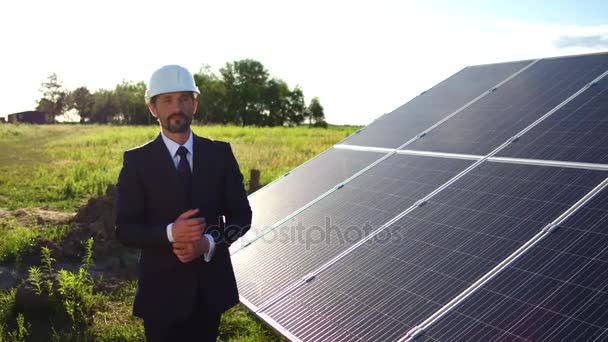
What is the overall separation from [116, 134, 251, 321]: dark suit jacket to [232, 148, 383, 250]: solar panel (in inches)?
151

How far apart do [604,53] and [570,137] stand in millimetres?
2532

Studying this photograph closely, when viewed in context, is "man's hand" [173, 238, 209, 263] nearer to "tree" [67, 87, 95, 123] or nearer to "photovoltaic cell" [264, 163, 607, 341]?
"photovoltaic cell" [264, 163, 607, 341]

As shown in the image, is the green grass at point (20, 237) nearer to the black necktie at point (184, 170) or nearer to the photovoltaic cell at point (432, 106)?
the photovoltaic cell at point (432, 106)

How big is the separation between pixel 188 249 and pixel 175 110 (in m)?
0.92

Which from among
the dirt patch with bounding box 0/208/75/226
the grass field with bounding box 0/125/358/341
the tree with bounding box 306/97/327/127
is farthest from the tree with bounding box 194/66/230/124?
the dirt patch with bounding box 0/208/75/226

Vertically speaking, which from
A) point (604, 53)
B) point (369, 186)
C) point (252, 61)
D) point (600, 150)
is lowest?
point (369, 186)

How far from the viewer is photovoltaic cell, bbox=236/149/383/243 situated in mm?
8141

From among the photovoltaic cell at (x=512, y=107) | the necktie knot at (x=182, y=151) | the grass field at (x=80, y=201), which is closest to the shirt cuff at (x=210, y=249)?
the necktie knot at (x=182, y=151)

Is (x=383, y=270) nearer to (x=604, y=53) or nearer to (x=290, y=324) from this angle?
(x=290, y=324)

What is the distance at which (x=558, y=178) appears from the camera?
18.4 feet

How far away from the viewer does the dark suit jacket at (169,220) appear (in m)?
3.90

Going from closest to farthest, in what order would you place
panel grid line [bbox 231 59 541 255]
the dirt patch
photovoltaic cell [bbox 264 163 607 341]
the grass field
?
photovoltaic cell [bbox 264 163 607 341]
the grass field
panel grid line [bbox 231 59 541 255]
the dirt patch

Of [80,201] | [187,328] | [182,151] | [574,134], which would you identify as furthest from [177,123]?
[80,201]

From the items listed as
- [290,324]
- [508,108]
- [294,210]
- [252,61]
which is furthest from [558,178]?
[252,61]
